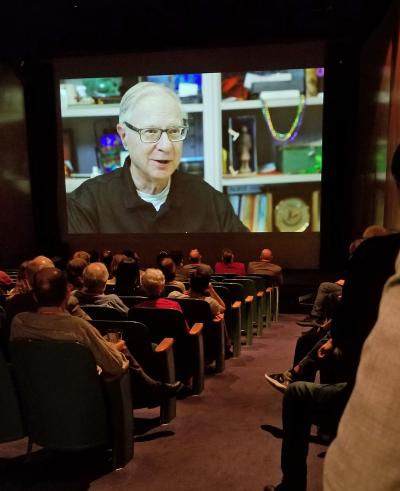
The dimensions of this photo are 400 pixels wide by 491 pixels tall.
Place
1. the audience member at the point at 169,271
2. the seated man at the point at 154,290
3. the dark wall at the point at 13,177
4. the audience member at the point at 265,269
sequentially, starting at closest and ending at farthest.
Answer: the seated man at the point at 154,290 < the audience member at the point at 169,271 < the audience member at the point at 265,269 < the dark wall at the point at 13,177

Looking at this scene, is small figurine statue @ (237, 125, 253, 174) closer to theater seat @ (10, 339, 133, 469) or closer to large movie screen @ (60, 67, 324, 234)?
large movie screen @ (60, 67, 324, 234)

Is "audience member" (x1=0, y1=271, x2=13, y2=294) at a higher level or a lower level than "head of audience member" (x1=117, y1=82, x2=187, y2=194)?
lower

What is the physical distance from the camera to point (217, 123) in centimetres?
857

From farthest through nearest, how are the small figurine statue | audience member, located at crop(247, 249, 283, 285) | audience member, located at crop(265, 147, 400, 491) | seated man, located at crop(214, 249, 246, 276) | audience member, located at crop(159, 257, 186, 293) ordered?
1. the small figurine statue
2. seated man, located at crop(214, 249, 246, 276)
3. audience member, located at crop(247, 249, 283, 285)
4. audience member, located at crop(159, 257, 186, 293)
5. audience member, located at crop(265, 147, 400, 491)

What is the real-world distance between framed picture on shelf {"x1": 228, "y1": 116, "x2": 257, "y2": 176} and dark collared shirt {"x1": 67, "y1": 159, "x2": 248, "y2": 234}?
2.12ft

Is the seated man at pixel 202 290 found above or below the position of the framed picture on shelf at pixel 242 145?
below

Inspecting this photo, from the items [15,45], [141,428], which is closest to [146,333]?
[141,428]

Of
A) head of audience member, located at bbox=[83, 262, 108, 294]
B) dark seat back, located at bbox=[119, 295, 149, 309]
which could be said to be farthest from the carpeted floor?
head of audience member, located at bbox=[83, 262, 108, 294]

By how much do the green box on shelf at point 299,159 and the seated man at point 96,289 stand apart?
600cm

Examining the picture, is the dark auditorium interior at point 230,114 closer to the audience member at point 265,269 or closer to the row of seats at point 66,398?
the audience member at point 265,269

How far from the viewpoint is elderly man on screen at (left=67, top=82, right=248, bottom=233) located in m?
8.62

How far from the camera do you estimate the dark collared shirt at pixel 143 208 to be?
8.95 metres

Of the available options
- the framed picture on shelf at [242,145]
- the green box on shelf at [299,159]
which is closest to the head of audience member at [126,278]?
the framed picture on shelf at [242,145]

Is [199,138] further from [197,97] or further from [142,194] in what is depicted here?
[142,194]
